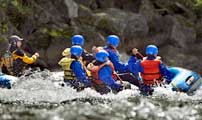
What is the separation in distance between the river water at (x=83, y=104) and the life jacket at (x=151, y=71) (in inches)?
15.7

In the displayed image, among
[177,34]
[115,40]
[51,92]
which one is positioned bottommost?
[51,92]

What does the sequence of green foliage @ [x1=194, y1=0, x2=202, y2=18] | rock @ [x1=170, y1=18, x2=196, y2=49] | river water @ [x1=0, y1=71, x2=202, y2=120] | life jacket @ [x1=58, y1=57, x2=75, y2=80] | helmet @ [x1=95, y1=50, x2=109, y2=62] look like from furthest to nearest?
1. green foliage @ [x1=194, y1=0, x2=202, y2=18]
2. rock @ [x1=170, y1=18, x2=196, y2=49]
3. life jacket @ [x1=58, y1=57, x2=75, y2=80]
4. helmet @ [x1=95, y1=50, x2=109, y2=62]
5. river water @ [x1=0, y1=71, x2=202, y2=120]

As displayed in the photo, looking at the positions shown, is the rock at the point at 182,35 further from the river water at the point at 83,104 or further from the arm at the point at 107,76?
the arm at the point at 107,76

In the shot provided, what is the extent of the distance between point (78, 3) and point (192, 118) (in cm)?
1203

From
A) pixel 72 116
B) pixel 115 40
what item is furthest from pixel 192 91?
pixel 72 116

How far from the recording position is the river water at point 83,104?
26.7 ft

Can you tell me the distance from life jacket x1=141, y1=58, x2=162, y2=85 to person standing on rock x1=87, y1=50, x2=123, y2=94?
105 cm

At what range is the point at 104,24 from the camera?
19.7 m

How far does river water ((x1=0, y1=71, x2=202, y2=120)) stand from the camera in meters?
8.14

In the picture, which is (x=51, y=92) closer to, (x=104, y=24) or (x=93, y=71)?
(x=93, y=71)

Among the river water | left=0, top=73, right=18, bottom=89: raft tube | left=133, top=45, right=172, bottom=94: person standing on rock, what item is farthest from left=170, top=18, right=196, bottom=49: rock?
left=0, top=73, right=18, bottom=89: raft tube

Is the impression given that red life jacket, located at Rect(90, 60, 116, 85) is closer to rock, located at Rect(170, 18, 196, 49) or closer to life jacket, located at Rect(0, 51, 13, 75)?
life jacket, located at Rect(0, 51, 13, 75)

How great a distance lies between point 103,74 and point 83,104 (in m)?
2.38

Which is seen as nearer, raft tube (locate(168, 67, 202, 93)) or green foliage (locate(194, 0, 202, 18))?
raft tube (locate(168, 67, 202, 93))
